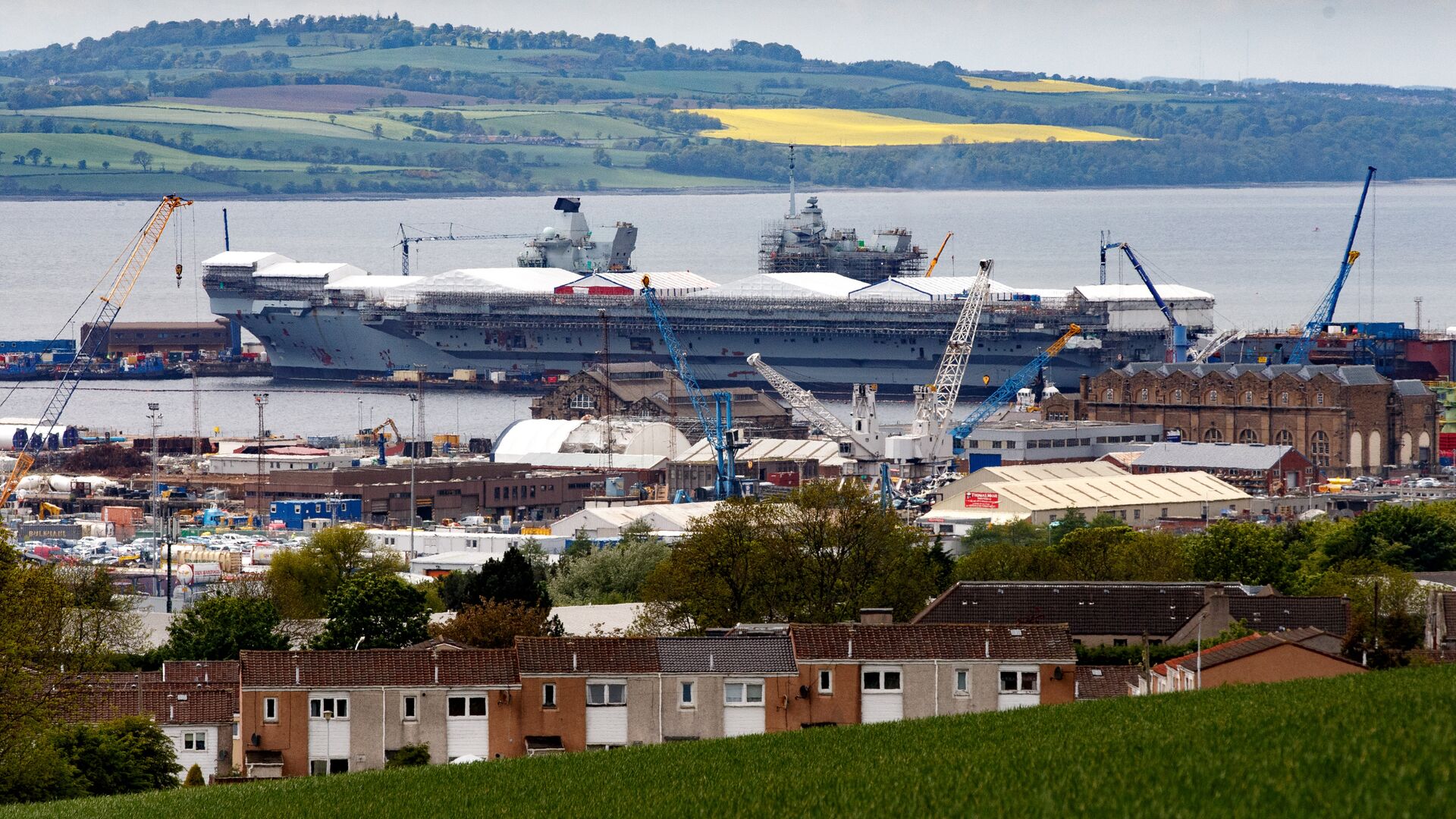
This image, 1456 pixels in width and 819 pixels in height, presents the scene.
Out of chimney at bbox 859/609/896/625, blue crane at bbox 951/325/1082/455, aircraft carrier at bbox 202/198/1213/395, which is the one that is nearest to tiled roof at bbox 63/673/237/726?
chimney at bbox 859/609/896/625

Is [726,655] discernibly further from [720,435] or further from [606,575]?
[720,435]

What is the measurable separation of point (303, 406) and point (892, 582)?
270 feet

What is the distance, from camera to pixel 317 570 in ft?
140

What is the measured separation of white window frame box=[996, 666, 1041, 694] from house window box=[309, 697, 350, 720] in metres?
6.01

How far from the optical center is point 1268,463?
7244 cm

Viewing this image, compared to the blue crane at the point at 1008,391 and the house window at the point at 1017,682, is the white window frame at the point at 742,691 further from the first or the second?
the blue crane at the point at 1008,391

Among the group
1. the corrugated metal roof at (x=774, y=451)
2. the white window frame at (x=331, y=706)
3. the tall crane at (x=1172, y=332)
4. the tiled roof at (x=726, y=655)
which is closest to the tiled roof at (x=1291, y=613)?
the tiled roof at (x=726, y=655)

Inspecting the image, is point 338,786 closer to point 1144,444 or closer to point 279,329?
point 1144,444

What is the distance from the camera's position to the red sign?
6234 cm

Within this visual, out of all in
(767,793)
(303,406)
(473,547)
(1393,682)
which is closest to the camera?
(767,793)

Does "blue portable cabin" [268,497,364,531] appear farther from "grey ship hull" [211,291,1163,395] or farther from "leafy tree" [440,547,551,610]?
"grey ship hull" [211,291,1163,395]

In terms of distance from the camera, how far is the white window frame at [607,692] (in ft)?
78.1

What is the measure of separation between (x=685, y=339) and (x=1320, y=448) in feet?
145

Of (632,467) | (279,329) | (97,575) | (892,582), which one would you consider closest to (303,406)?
(279,329)
